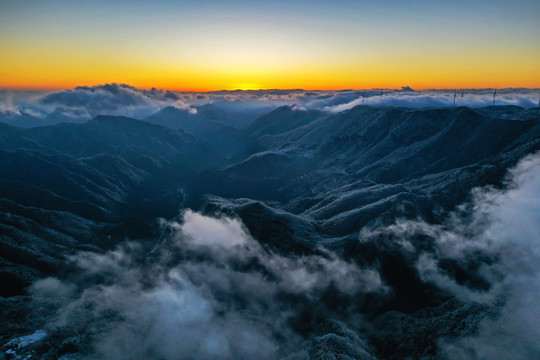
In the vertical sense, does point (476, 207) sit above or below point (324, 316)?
above

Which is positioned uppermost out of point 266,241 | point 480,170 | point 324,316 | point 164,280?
point 480,170

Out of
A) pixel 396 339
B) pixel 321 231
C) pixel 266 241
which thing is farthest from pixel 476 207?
pixel 266 241

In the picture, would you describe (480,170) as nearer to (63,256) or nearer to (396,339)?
(396,339)

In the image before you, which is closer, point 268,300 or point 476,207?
point 268,300

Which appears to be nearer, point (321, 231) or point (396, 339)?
point (396, 339)

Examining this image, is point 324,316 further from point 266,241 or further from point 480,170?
point 480,170

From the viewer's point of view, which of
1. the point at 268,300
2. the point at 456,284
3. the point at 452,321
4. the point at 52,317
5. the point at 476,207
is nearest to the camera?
the point at 452,321

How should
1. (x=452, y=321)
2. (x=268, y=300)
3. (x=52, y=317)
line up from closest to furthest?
(x=452, y=321) → (x=52, y=317) → (x=268, y=300)

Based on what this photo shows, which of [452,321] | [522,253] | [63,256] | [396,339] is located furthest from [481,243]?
[63,256]

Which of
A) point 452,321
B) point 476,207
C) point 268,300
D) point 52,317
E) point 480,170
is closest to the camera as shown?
point 452,321
